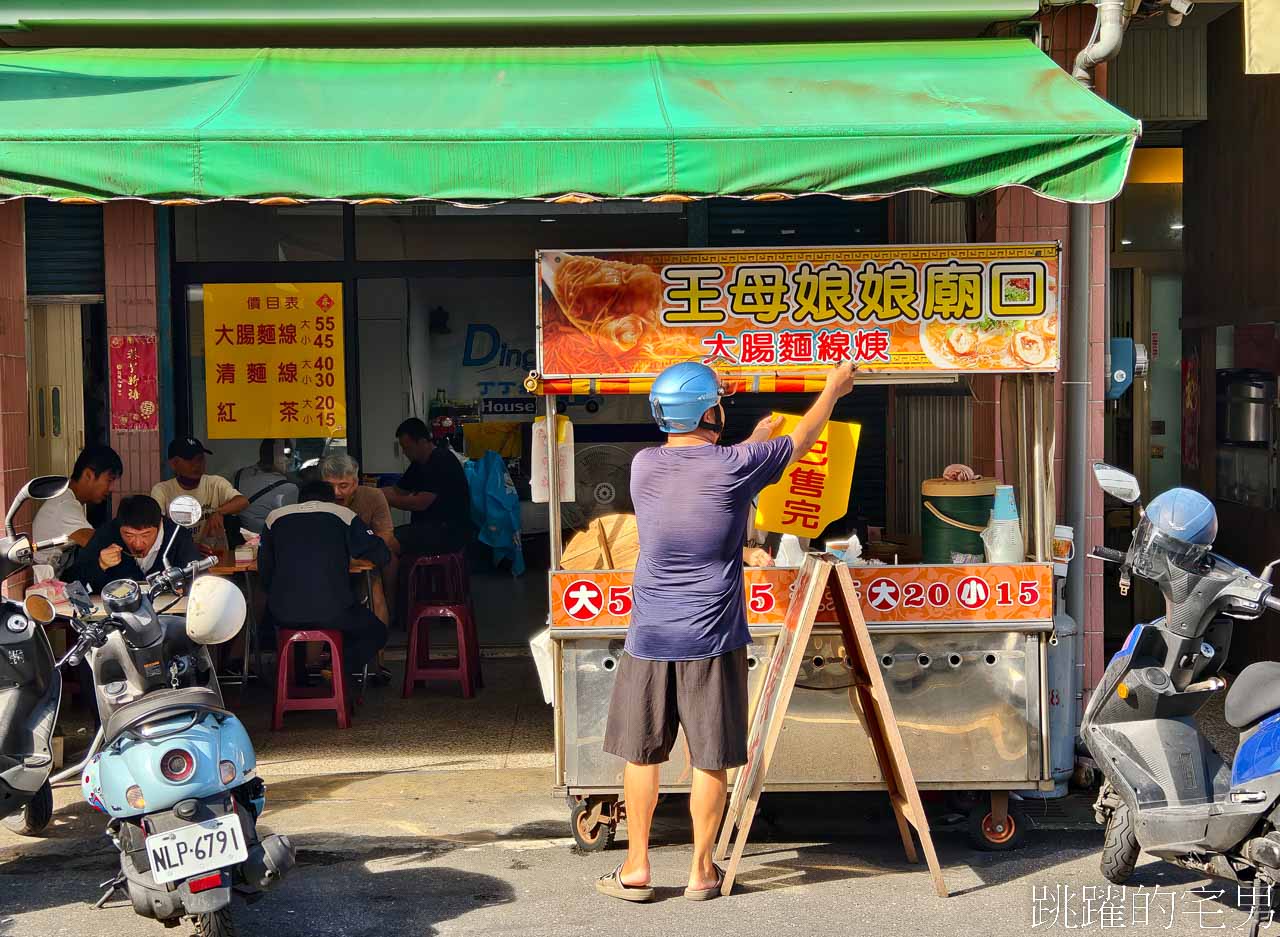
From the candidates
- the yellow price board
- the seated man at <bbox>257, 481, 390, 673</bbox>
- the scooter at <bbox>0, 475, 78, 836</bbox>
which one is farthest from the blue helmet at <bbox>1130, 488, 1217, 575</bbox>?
the seated man at <bbox>257, 481, 390, 673</bbox>

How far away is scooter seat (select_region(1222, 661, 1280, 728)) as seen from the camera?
4645 mm

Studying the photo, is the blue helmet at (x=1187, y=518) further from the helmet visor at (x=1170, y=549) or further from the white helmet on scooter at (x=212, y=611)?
the white helmet on scooter at (x=212, y=611)

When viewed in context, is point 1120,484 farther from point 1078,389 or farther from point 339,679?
point 339,679

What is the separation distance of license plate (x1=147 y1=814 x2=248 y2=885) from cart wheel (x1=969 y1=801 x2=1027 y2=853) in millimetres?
2770

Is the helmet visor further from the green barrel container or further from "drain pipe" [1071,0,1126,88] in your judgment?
"drain pipe" [1071,0,1126,88]

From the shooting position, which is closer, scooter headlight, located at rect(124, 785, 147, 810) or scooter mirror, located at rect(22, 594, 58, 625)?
scooter headlight, located at rect(124, 785, 147, 810)

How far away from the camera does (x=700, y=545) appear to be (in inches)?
194

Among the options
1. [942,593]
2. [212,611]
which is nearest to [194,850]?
[212,611]

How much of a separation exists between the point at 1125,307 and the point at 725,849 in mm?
5762

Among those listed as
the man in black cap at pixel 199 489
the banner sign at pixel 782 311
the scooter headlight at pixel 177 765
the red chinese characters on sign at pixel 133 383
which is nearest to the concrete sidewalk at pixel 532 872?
the scooter headlight at pixel 177 765

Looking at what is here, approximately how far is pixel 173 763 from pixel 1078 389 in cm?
425

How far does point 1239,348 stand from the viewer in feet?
27.6

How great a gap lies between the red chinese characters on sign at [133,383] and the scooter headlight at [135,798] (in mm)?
4913

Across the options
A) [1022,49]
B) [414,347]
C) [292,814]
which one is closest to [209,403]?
[414,347]
